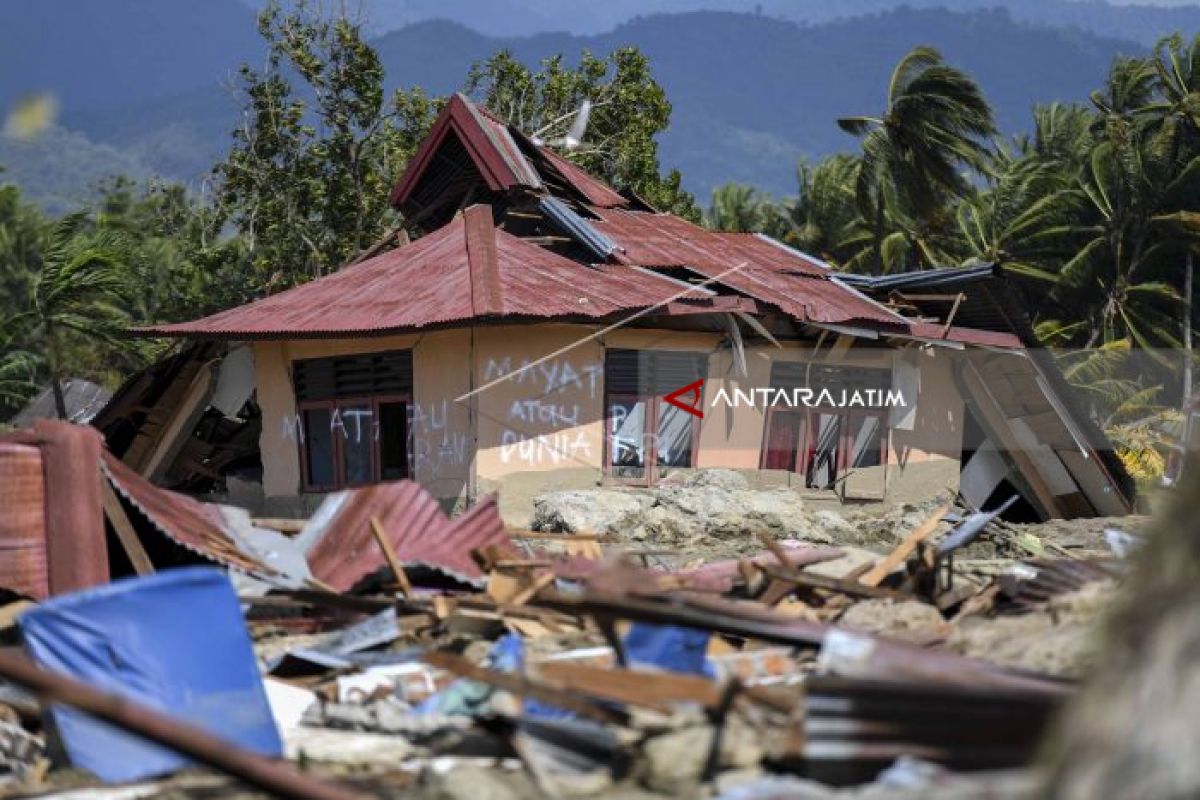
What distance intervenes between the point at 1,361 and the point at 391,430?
54.5ft

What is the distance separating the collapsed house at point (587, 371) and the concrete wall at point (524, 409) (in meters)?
0.03

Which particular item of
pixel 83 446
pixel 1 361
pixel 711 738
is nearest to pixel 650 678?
pixel 711 738

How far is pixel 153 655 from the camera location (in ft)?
24.3

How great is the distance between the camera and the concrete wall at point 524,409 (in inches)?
702

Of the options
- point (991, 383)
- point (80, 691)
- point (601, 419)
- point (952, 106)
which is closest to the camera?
point (80, 691)

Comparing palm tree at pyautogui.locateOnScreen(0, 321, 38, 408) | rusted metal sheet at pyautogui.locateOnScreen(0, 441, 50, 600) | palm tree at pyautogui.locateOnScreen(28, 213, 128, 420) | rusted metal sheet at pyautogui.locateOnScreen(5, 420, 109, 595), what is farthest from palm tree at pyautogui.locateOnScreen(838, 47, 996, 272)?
rusted metal sheet at pyautogui.locateOnScreen(0, 441, 50, 600)

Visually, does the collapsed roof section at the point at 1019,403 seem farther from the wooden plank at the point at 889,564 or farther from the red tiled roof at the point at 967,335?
the wooden plank at the point at 889,564

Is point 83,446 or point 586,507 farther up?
point 83,446

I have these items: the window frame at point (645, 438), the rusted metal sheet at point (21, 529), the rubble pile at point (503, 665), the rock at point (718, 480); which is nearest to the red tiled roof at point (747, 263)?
the window frame at point (645, 438)

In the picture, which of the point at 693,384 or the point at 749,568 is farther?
the point at 693,384

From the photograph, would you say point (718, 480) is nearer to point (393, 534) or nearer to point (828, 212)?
point (393, 534)

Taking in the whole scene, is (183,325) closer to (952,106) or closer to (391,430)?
(391,430)

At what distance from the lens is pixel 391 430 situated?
18938mm

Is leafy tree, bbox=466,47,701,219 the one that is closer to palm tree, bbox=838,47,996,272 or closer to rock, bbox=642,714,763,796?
palm tree, bbox=838,47,996,272
